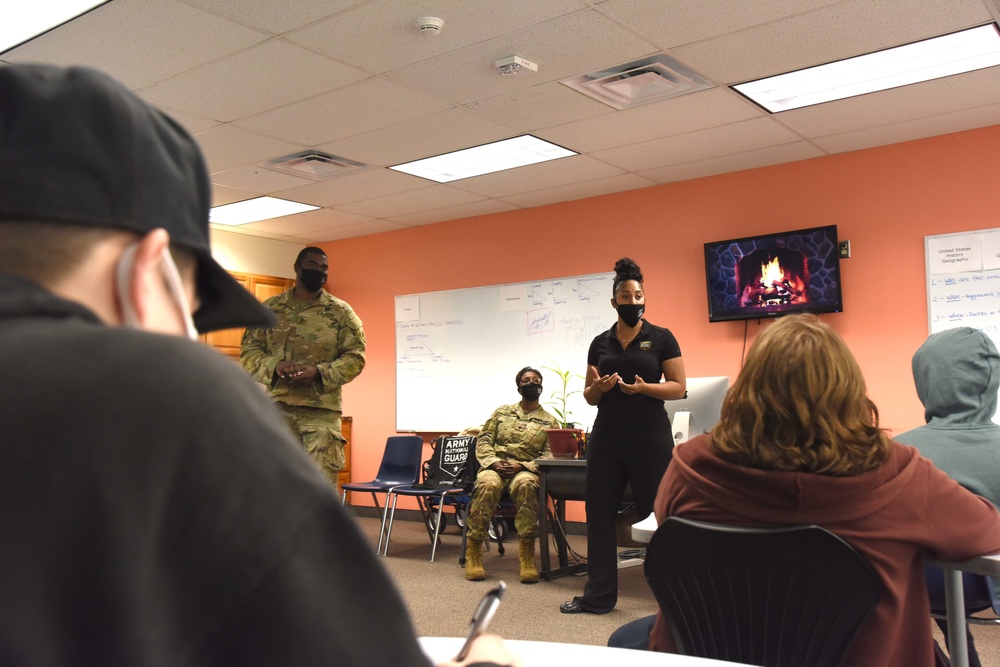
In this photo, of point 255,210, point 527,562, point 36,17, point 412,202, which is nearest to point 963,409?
point 527,562

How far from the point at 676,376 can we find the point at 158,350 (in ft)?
11.9

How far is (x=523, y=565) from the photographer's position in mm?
4930

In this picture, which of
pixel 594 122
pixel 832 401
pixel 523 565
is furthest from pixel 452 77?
pixel 832 401

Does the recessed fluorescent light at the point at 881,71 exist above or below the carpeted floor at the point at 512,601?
above

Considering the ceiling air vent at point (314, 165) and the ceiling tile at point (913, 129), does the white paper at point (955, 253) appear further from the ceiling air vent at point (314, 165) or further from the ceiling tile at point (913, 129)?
the ceiling air vent at point (314, 165)

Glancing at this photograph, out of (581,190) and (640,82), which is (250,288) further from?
(640,82)

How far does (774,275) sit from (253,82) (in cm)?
365

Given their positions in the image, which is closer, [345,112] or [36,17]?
[36,17]

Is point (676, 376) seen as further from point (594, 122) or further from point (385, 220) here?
point (385, 220)

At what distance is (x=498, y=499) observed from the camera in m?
5.39

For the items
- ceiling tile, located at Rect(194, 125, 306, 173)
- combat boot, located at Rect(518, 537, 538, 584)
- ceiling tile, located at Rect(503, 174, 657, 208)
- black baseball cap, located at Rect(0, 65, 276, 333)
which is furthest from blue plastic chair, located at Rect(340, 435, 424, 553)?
black baseball cap, located at Rect(0, 65, 276, 333)

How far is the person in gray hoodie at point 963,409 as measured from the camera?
2168 millimetres

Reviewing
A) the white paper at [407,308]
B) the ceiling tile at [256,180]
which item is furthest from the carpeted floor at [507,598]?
the ceiling tile at [256,180]

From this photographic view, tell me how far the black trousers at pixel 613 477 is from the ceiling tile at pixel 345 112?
6.64ft
